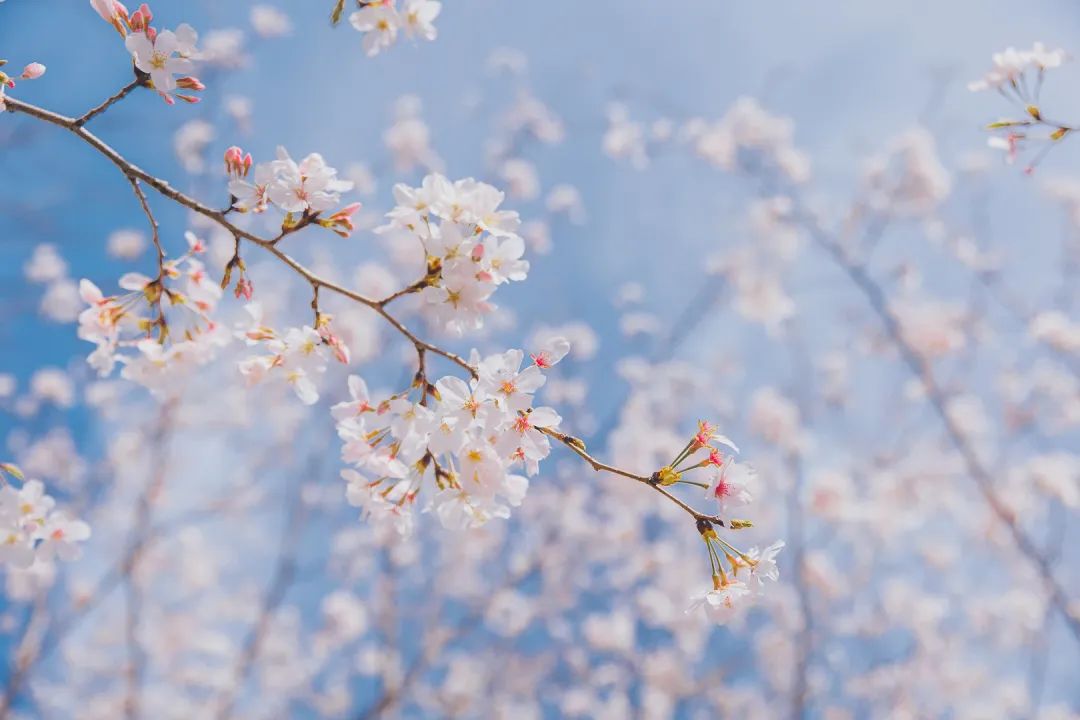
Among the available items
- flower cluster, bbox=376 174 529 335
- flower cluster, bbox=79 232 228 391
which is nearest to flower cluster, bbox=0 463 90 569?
flower cluster, bbox=79 232 228 391

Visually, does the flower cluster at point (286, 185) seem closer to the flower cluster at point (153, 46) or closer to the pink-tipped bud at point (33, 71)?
the flower cluster at point (153, 46)

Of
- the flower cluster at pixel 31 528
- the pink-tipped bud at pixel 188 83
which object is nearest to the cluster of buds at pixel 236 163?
the pink-tipped bud at pixel 188 83

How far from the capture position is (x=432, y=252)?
1498 millimetres

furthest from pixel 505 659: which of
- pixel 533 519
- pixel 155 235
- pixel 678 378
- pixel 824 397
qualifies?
pixel 155 235

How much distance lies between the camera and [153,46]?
1.46 meters

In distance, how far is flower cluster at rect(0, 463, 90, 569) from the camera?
1814mm

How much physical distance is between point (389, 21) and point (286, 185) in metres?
0.64

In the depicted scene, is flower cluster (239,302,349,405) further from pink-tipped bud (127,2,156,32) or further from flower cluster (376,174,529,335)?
pink-tipped bud (127,2,156,32)

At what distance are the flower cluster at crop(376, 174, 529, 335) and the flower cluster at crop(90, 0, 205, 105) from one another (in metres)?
0.53

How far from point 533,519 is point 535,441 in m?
7.38

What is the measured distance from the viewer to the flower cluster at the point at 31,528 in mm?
1814

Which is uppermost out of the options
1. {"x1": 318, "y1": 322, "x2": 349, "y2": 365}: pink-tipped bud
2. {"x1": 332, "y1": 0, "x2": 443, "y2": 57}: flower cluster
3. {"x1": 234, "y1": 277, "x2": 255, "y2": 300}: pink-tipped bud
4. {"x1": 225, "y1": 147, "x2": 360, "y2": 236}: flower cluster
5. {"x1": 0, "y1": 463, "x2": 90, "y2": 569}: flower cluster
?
{"x1": 332, "y1": 0, "x2": 443, "y2": 57}: flower cluster

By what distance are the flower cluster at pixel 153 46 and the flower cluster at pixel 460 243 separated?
0.53m

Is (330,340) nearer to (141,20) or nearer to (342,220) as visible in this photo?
(342,220)
